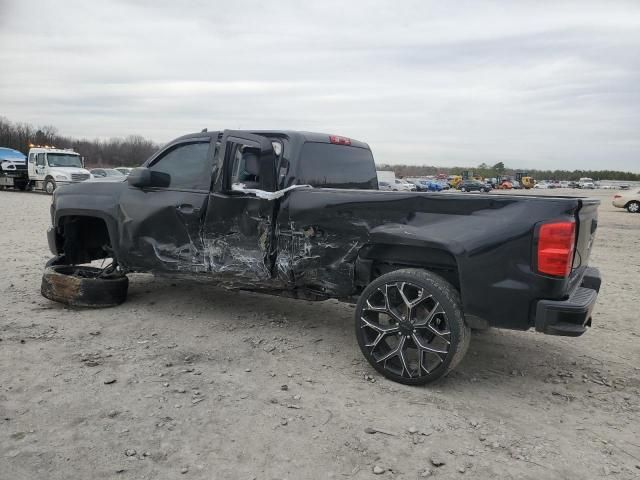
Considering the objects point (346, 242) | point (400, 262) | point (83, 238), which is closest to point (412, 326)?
point (400, 262)

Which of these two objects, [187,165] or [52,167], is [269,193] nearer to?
[187,165]

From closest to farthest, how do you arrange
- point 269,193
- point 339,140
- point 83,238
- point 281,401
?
point 281,401
point 269,193
point 339,140
point 83,238

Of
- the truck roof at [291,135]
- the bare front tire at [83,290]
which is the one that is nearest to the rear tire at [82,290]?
the bare front tire at [83,290]

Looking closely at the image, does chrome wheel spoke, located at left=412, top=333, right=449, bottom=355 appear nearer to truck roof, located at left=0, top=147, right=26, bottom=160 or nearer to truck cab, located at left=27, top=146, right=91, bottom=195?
A: truck cab, located at left=27, top=146, right=91, bottom=195

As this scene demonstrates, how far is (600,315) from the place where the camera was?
5.89m

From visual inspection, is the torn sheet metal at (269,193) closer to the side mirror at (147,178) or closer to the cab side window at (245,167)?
the cab side window at (245,167)

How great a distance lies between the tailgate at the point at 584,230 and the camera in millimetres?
3557

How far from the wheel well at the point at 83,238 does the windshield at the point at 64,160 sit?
72.2 feet

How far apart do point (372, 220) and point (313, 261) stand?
2.18 feet

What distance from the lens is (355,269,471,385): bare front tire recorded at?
368 centimetres

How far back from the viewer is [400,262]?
13.5 ft

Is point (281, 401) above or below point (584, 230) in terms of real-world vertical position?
below

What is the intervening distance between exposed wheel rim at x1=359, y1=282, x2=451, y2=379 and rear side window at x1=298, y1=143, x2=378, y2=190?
1424 mm

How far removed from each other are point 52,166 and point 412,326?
85.9 feet
